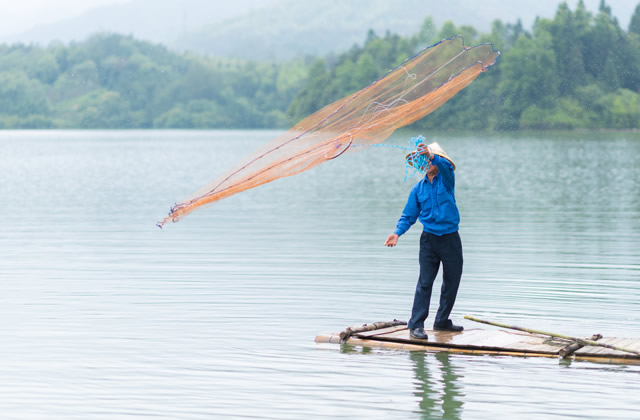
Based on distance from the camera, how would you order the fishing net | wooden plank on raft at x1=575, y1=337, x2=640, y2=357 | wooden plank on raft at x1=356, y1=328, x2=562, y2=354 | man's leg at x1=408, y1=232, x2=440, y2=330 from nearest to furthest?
the fishing net → wooden plank on raft at x1=575, y1=337, x2=640, y2=357 → wooden plank on raft at x1=356, y1=328, x2=562, y2=354 → man's leg at x1=408, y1=232, x2=440, y2=330

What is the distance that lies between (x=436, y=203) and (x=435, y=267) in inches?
30.5

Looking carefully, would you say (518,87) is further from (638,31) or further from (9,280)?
(9,280)

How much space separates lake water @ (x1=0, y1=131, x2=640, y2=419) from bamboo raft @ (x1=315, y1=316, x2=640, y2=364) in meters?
0.12

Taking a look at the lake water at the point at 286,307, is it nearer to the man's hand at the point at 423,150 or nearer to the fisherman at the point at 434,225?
the fisherman at the point at 434,225

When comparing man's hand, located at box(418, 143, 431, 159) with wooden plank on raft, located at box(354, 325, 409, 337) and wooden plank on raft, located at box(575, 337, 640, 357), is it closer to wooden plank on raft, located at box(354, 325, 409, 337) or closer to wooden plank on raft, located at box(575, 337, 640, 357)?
wooden plank on raft, located at box(354, 325, 409, 337)

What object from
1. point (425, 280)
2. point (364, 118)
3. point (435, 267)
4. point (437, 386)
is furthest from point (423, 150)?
point (437, 386)

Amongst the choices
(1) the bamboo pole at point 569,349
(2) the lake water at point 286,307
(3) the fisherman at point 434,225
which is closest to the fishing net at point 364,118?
(3) the fisherman at point 434,225

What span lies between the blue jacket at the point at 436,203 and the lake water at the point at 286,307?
1424 mm

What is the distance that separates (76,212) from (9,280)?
15854mm

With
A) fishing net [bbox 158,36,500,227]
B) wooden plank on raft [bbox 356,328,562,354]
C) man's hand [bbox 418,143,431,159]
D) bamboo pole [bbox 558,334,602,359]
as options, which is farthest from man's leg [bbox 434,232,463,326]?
fishing net [bbox 158,36,500,227]

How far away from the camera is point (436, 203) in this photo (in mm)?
11328

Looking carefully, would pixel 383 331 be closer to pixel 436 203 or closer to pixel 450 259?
pixel 450 259

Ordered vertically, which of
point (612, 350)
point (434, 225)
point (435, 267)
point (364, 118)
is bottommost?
point (612, 350)

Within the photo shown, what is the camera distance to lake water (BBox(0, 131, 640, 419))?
9727 millimetres
